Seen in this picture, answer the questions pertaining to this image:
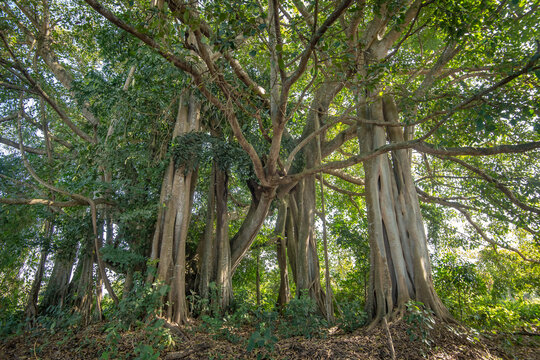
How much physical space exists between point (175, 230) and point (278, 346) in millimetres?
2751

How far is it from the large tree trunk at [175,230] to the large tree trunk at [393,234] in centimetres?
306

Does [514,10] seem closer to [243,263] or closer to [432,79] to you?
[432,79]

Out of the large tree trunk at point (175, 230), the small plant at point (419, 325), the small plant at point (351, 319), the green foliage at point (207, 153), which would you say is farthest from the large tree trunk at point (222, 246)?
the small plant at point (419, 325)

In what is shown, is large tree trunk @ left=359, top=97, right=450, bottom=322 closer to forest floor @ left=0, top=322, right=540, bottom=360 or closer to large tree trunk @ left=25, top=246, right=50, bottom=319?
forest floor @ left=0, top=322, right=540, bottom=360

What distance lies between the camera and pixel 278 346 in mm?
3590

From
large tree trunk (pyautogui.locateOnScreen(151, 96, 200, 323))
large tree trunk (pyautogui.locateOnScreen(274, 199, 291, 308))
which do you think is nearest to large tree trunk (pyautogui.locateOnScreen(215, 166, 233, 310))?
large tree trunk (pyautogui.locateOnScreen(151, 96, 200, 323))

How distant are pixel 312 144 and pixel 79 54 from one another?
21.3ft

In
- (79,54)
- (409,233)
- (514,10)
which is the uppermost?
(79,54)

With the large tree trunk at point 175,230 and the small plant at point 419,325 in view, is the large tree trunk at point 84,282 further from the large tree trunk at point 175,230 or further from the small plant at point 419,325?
the small plant at point 419,325

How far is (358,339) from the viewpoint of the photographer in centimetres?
390

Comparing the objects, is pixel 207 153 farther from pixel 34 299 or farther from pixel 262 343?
pixel 34 299

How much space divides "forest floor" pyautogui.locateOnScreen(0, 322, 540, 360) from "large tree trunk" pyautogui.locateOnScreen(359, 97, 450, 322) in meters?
0.58

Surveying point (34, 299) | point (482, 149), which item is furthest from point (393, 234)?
point (34, 299)

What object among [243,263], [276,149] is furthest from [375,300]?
[243,263]
